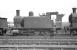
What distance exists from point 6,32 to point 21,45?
7.74m

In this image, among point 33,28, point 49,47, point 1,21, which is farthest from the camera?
point 1,21

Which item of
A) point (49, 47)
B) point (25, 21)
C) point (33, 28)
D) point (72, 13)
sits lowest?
point (49, 47)

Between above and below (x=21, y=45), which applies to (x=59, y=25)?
above

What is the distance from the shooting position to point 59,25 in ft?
52.5

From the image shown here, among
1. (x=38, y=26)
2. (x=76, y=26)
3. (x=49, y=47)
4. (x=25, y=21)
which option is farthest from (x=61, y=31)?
(x=49, y=47)

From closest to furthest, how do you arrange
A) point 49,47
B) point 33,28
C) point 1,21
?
point 49,47, point 33,28, point 1,21

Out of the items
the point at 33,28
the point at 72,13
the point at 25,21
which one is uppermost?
the point at 72,13

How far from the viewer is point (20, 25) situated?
1567 cm

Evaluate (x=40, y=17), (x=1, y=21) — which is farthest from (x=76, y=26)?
(x=1, y=21)

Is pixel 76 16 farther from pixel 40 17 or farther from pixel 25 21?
pixel 25 21

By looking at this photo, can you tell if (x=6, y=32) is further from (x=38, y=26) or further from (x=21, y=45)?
(x=21, y=45)

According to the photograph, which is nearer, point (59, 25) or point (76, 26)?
point (76, 26)

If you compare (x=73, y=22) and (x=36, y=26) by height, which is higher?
(x=73, y=22)

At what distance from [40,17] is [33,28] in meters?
1.80
